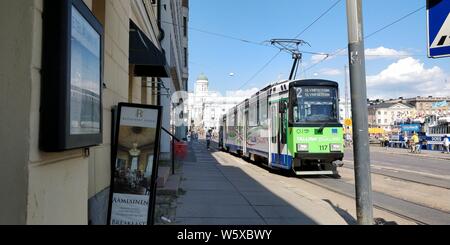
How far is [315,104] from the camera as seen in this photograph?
1617 centimetres

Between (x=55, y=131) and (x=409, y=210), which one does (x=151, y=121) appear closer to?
(x=55, y=131)

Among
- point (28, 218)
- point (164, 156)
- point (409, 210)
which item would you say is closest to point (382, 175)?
point (409, 210)

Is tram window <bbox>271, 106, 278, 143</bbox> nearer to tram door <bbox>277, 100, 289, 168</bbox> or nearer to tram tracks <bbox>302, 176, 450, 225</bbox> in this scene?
tram door <bbox>277, 100, 289, 168</bbox>

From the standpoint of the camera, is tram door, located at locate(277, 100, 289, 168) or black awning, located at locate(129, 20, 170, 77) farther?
tram door, located at locate(277, 100, 289, 168)

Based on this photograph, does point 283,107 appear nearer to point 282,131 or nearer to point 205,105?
point 282,131

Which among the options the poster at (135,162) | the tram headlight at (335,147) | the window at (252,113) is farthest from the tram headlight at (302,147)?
the poster at (135,162)

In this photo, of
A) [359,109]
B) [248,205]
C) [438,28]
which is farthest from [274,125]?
[438,28]

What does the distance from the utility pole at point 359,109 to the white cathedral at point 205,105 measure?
299 ft

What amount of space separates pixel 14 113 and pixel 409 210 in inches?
346

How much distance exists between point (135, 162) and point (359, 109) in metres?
3.62

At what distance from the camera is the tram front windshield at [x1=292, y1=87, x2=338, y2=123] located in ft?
52.4

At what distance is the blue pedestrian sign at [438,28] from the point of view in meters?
4.50

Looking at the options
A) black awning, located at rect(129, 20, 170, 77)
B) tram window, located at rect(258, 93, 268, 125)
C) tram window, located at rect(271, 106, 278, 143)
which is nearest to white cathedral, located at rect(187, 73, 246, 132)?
tram window, located at rect(258, 93, 268, 125)

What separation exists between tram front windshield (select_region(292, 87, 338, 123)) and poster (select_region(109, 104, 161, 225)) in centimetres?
1067
